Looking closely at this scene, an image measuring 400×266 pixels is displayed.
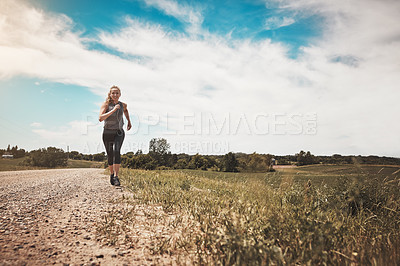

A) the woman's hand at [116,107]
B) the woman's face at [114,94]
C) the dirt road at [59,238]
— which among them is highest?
the woman's face at [114,94]

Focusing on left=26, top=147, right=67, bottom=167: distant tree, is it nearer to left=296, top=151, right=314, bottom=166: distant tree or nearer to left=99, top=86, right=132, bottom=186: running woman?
left=99, top=86, right=132, bottom=186: running woman

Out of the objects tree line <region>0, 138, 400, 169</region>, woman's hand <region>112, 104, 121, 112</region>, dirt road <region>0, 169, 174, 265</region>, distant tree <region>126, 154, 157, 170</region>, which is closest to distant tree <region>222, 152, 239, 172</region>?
tree line <region>0, 138, 400, 169</region>

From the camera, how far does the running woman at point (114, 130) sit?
661 cm

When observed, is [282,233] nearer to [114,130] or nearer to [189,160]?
[114,130]

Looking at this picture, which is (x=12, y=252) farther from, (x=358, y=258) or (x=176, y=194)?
(x=358, y=258)

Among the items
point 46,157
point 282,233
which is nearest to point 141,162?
point 282,233

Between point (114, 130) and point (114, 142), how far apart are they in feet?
1.21

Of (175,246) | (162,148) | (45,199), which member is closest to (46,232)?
(175,246)

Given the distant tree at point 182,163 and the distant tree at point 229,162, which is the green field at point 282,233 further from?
the distant tree at point 182,163

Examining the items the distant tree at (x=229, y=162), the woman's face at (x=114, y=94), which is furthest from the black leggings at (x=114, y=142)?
the distant tree at (x=229, y=162)

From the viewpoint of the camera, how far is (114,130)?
6.66 m

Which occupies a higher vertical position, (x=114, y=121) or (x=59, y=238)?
(x=114, y=121)

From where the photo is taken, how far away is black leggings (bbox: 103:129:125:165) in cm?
659

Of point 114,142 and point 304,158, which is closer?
point 114,142
